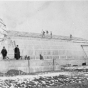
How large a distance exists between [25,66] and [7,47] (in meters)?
1.33

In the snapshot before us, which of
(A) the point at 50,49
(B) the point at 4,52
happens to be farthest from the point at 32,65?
(A) the point at 50,49

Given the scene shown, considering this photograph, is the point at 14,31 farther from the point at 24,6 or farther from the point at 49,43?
the point at 49,43

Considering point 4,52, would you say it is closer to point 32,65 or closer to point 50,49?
point 32,65

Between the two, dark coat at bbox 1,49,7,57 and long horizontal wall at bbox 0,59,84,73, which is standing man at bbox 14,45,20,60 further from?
dark coat at bbox 1,49,7,57

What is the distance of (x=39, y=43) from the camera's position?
44.5ft

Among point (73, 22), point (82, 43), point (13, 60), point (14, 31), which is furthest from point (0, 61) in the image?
point (82, 43)

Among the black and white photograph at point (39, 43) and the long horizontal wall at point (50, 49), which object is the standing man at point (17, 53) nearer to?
the black and white photograph at point (39, 43)

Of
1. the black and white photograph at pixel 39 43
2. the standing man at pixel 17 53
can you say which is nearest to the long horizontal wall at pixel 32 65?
the black and white photograph at pixel 39 43

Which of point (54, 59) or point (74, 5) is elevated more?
point (74, 5)

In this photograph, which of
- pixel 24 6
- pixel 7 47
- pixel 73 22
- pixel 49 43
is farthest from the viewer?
pixel 49 43

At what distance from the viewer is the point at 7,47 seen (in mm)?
12391

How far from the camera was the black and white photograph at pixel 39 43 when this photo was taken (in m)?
10.2

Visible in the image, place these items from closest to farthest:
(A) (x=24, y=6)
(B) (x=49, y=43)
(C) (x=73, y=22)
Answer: (A) (x=24, y=6) → (C) (x=73, y=22) → (B) (x=49, y=43)

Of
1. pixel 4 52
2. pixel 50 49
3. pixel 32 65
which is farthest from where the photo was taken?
pixel 50 49
